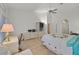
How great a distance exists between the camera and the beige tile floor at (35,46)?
1.67 metres

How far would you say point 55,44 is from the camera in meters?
1.76

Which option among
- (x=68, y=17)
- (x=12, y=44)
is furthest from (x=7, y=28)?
(x=68, y=17)

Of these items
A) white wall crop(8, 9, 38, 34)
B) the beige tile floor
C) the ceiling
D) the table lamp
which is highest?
the ceiling

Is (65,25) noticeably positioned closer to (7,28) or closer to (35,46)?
(35,46)

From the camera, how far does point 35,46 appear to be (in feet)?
5.67

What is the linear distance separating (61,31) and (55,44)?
230mm

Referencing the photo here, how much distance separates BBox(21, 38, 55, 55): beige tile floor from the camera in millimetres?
1667

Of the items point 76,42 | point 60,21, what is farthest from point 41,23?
point 76,42

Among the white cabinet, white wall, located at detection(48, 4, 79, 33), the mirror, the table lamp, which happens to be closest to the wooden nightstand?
the table lamp

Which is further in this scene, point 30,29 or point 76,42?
point 30,29

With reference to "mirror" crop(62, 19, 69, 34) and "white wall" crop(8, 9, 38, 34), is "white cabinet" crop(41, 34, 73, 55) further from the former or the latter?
"white wall" crop(8, 9, 38, 34)

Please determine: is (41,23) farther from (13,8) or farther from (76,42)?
(76,42)

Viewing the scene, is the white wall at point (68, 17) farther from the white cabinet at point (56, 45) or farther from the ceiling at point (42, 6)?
the white cabinet at point (56, 45)
